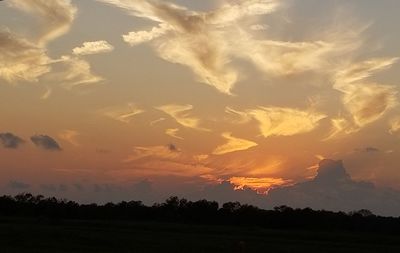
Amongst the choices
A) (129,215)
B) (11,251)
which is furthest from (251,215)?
(11,251)

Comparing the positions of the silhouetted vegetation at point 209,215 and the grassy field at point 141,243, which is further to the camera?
the silhouetted vegetation at point 209,215

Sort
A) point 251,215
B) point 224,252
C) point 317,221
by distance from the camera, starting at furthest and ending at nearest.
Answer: point 251,215, point 317,221, point 224,252

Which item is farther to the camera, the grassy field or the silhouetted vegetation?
the silhouetted vegetation

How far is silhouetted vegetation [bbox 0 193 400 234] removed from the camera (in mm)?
167750

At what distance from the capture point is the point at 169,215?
192 metres

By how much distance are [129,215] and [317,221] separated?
173 ft

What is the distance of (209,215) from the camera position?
189375 millimetres

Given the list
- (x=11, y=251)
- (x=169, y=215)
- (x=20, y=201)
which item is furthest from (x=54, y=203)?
(x=11, y=251)

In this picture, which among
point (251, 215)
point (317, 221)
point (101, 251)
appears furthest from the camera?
point (251, 215)

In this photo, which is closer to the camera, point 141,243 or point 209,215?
point 141,243

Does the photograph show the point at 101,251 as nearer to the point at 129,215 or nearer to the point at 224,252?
the point at 224,252

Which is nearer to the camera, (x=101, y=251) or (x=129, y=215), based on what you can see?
(x=101, y=251)

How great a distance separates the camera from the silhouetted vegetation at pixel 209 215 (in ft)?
550

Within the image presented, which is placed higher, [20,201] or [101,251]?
[20,201]
